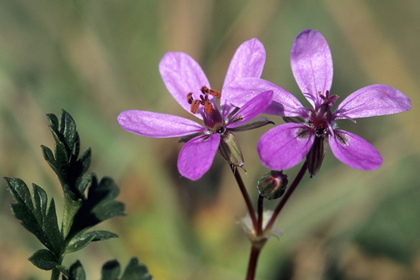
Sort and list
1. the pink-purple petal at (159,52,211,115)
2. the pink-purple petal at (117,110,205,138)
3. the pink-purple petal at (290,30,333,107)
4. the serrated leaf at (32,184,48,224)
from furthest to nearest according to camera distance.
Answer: the pink-purple petal at (159,52,211,115) → the pink-purple petal at (290,30,333,107) → the pink-purple petal at (117,110,205,138) → the serrated leaf at (32,184,48,224)

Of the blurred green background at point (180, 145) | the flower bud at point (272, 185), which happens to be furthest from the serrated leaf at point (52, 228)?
the blurred green background at point (180, 145)

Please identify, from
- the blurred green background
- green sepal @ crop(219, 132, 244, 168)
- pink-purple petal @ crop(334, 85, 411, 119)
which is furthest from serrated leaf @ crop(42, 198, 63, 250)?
the blurred green background

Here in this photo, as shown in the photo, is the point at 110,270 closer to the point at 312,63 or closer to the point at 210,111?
the point at 210,111

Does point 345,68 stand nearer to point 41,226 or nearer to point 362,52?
point 362,52

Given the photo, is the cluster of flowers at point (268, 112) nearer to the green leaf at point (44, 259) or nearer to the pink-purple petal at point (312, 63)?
the pink-purple petal at point (312, 63)

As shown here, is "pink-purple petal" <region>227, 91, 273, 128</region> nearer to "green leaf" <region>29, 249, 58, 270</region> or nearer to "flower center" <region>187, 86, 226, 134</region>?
"flower center" <region>187, 86, 226, 134</region>

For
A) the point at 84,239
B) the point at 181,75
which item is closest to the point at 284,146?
the point at 181,75

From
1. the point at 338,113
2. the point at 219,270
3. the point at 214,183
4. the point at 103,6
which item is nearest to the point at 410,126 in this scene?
the point at 214,183
